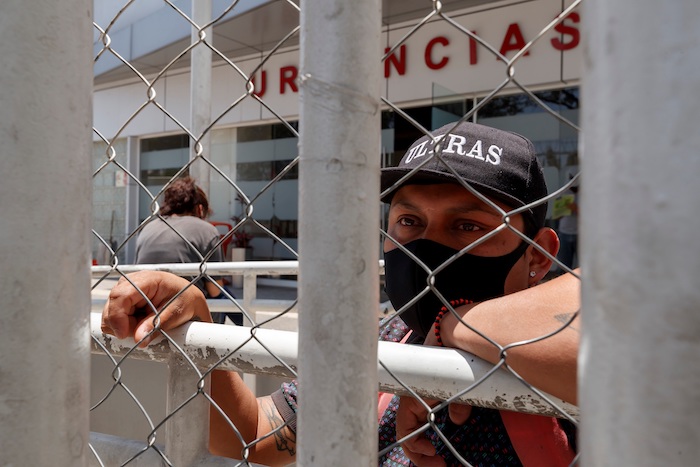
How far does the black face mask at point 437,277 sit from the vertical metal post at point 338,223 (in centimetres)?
61

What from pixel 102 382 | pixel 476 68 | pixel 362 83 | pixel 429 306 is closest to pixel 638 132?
pixel 362 83

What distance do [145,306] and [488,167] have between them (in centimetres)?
85

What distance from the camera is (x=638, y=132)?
14.4 inches

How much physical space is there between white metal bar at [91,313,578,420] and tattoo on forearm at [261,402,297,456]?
666 millimetres

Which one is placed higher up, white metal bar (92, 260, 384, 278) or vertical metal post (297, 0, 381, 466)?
vertical metal post (297, 0, 381, 466)

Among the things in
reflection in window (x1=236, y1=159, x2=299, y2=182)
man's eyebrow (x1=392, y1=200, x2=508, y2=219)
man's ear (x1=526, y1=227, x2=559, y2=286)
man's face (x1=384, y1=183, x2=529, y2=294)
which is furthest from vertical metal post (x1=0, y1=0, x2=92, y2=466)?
reflection in window (x1=236, y1=159, x2=299, y2=182)

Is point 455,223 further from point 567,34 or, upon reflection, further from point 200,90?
point 567,34

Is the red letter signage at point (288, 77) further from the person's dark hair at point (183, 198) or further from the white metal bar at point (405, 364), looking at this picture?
the white metal bar at point (405, 364)

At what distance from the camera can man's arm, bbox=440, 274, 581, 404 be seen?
839mm

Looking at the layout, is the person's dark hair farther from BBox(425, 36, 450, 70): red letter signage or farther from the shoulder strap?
BBox(425, 36, 450, 70): red letter signage

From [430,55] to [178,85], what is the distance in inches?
189

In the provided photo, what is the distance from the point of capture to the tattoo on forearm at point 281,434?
1.78 m

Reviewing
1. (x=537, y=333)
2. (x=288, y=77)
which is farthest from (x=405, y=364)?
(x=288, y=77)

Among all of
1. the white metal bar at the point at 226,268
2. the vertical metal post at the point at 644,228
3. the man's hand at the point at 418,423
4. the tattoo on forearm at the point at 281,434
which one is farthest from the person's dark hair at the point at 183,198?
the vertical metal post at the point at 644,228
